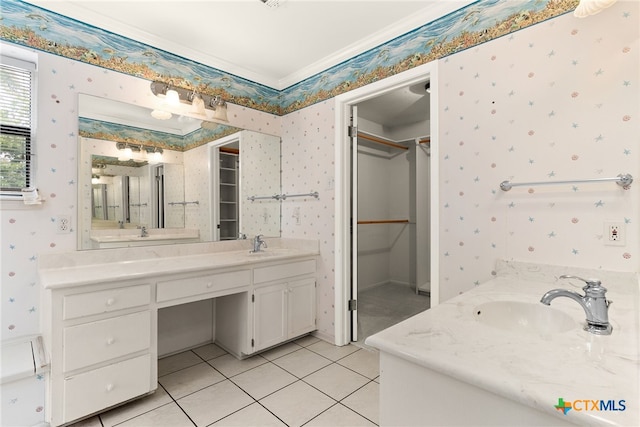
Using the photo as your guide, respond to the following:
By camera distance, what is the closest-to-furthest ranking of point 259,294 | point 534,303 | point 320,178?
point 534,303, point 259,294, point 320,178

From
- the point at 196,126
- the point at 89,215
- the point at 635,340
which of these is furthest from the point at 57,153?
the point at 635,340

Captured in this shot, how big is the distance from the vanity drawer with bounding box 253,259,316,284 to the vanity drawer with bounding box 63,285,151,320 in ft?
2.61

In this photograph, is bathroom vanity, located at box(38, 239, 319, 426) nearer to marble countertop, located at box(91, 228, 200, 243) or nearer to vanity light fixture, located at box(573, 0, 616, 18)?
marble countertop, located at box(91, 228, 200, 243)

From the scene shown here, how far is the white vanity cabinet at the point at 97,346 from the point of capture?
5.16ft

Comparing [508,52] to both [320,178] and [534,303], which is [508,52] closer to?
[534,303]

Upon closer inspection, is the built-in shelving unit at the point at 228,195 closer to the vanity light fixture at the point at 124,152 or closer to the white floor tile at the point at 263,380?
the vanity light fixture at the point at 124,152

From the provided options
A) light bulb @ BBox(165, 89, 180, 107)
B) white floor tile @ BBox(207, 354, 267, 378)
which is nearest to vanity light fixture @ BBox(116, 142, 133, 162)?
light bulb @ BBox(165, 89, 180, 107)

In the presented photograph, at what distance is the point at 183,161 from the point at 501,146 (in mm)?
2344

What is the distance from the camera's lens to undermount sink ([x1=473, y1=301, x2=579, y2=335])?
1143 millimetres

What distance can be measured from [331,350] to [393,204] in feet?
9.40

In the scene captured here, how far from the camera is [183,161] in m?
2.58

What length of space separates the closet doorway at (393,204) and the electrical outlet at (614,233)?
2447 millimetres

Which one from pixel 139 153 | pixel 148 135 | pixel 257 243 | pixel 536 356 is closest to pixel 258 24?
pixel 148 135

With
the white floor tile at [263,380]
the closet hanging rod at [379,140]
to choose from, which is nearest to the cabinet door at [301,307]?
the white floor tile at [263,380]
